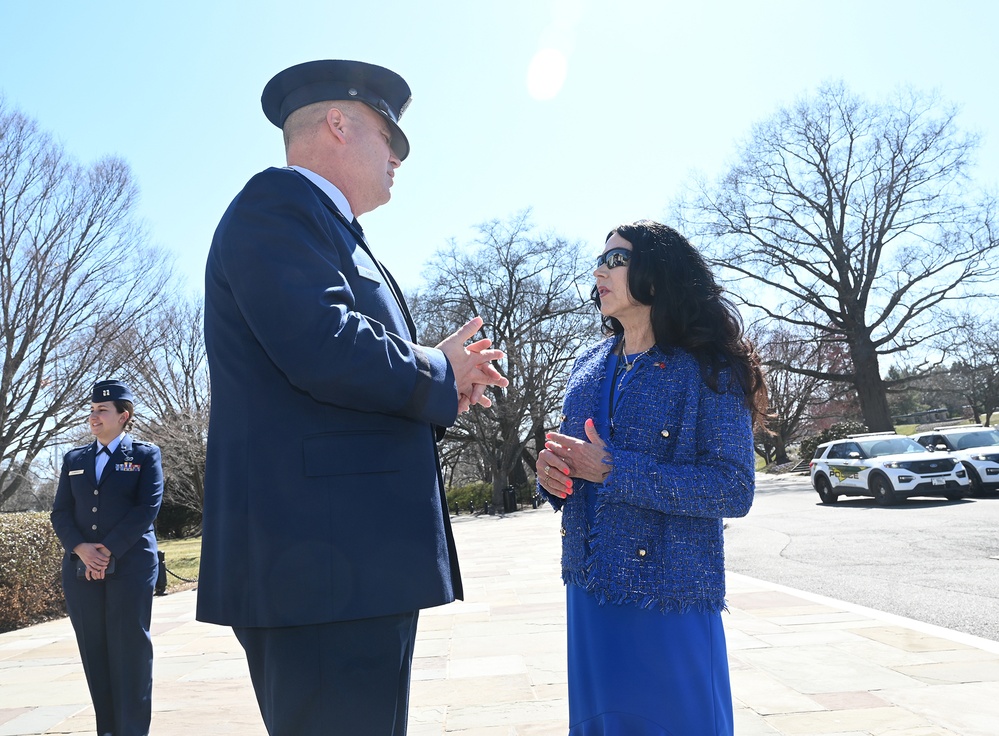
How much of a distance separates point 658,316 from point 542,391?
1243 inches

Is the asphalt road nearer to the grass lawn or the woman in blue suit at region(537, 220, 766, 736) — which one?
the woman in blue suit at region(537, 220, 766, 736)

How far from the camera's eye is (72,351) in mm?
18672

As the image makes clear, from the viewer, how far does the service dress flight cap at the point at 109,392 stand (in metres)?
4.46

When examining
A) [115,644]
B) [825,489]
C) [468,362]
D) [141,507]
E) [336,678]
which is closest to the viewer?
[336,678]

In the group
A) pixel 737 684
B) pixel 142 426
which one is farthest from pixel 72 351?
pixel 737 684

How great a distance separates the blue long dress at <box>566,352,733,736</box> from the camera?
79.4 inches

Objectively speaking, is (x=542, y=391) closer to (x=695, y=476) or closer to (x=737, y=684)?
(x=737, y=684)

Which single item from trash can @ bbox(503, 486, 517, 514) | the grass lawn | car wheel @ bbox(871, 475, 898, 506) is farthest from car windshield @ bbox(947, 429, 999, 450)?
trash can @ bbox(503, 486, 517, 514)

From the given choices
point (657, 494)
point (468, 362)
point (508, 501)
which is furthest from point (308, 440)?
point (508, 501)

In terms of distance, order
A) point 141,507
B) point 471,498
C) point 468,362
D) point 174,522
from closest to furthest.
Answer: point 468,362, point 141,507, point 174,522, point 471,498

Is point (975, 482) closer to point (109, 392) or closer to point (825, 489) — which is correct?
point (825, 489)

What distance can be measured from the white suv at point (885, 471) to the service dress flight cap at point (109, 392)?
15.5 metres

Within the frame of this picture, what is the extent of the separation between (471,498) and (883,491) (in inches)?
898

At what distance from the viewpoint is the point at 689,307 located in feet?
8.07
